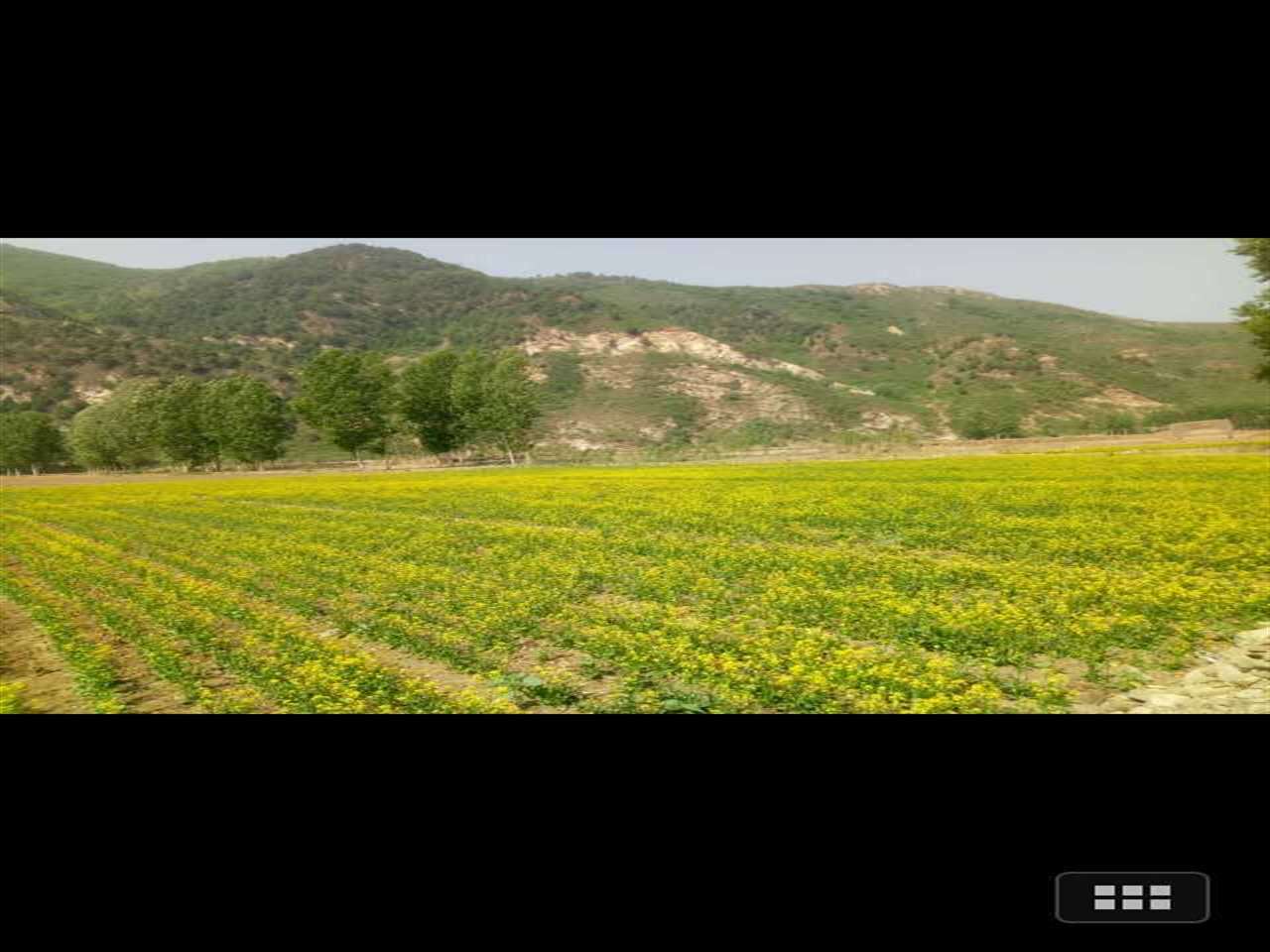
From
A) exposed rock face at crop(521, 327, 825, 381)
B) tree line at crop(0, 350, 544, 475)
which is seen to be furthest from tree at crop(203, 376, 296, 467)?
exposed rock face at crop(521, 327, 825, 381)

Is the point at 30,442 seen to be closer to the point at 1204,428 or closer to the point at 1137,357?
the point at 1137,357

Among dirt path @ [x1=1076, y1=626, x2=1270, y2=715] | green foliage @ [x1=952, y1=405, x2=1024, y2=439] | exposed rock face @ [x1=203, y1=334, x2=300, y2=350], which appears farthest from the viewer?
green foliage @ [x1=952, y1=405, x2=1024, y2=439]

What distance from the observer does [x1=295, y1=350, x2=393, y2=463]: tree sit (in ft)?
29.3

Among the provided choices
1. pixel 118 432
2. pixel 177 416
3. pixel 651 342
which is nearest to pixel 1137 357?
pixel 651 342

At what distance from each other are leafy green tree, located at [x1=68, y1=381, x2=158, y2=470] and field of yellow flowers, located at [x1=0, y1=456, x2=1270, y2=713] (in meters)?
1.33

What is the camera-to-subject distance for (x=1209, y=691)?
4.29 metres

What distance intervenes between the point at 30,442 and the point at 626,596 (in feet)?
26.4

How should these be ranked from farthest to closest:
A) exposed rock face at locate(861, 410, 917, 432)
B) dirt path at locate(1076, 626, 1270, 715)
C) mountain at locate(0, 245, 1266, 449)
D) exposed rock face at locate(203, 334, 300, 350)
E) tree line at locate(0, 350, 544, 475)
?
1. exposed rock face at locate(861, 410, 917, 432)
2. exposed rock face at locate(203, 334, 300, 350)
3. mountain at locate(0, 245, 1266, 449)
4. tree line at locate(0, 350, 544, 475)
5. dirt path at locate(1076, 626, 1270, 715)

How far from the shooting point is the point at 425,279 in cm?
902

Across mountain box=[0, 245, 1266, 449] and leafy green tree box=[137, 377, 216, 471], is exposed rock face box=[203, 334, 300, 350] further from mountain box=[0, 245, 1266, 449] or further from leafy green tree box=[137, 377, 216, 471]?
leafy green tree box=[137, 377, 216, 471]
